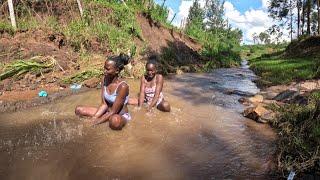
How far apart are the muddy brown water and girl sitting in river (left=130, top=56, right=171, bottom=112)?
7.8 inches

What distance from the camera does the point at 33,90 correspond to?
9.44 meters

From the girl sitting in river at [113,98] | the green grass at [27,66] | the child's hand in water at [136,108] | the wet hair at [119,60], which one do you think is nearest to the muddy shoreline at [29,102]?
the green grass at [27,66]

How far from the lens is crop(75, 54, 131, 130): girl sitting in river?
564 cm

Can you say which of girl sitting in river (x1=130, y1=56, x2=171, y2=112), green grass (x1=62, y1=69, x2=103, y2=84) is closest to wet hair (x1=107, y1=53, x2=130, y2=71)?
girl sitting in river (x1=130, y1=56, x2=171, y2=112)

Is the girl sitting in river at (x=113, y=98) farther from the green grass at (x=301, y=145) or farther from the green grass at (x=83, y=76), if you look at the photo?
the green grass at (x=83, y=76)

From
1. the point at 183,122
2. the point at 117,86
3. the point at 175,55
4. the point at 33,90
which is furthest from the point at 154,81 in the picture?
the point at 175,55

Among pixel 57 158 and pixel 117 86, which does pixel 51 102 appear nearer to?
pixel 117 86

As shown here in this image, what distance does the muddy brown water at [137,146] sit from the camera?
4.12 meters

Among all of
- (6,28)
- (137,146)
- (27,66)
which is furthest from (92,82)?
(137,146)

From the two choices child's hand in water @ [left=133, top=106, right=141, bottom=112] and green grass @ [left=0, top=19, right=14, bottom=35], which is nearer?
child's hand in water @ [left=133, top=106, right=141, bottom=112]

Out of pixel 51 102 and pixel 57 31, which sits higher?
pixel 57 31

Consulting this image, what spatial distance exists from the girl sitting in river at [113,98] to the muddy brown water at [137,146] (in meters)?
0.16

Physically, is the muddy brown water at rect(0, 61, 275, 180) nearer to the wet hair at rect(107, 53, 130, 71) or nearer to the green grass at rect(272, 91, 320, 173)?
the green grass at rect(272, 91, 320, 173)

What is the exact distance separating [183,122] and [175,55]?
13.5 metres
